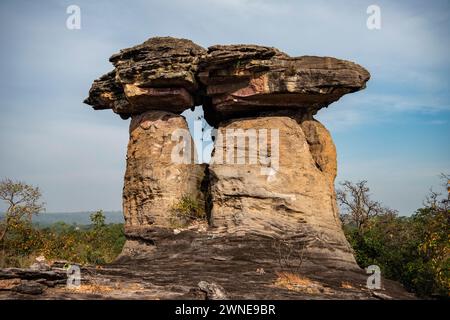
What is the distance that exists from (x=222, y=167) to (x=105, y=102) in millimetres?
5879

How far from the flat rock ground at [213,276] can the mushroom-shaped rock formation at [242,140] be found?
2.68 feet

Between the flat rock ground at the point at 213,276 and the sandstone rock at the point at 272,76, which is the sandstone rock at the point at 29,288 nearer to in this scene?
the flat rock ground at the point at 213,276

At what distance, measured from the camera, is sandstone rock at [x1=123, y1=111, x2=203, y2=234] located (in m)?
16.0

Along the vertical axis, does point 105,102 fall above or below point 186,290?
above

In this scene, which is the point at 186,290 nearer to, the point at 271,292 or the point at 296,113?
the point at 271,292

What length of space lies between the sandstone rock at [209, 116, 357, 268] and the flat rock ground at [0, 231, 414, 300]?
0.78 metres

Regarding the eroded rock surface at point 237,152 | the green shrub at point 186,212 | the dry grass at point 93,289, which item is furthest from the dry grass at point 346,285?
the green shrub at point 186,212

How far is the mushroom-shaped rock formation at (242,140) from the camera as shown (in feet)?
49.1

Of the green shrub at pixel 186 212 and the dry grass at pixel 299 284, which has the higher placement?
the green shrub at pixel 186 212

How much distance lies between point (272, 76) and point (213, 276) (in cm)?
732

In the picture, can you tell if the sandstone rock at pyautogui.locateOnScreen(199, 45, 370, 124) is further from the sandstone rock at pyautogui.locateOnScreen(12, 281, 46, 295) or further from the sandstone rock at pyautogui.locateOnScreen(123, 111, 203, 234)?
the sandstone rock at pyautogui.locateOnScreen(12, 281, 46, 295)

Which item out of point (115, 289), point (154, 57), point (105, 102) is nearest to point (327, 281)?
point (115, 289)

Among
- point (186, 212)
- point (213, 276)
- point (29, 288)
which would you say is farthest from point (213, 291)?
point (186, 212)
